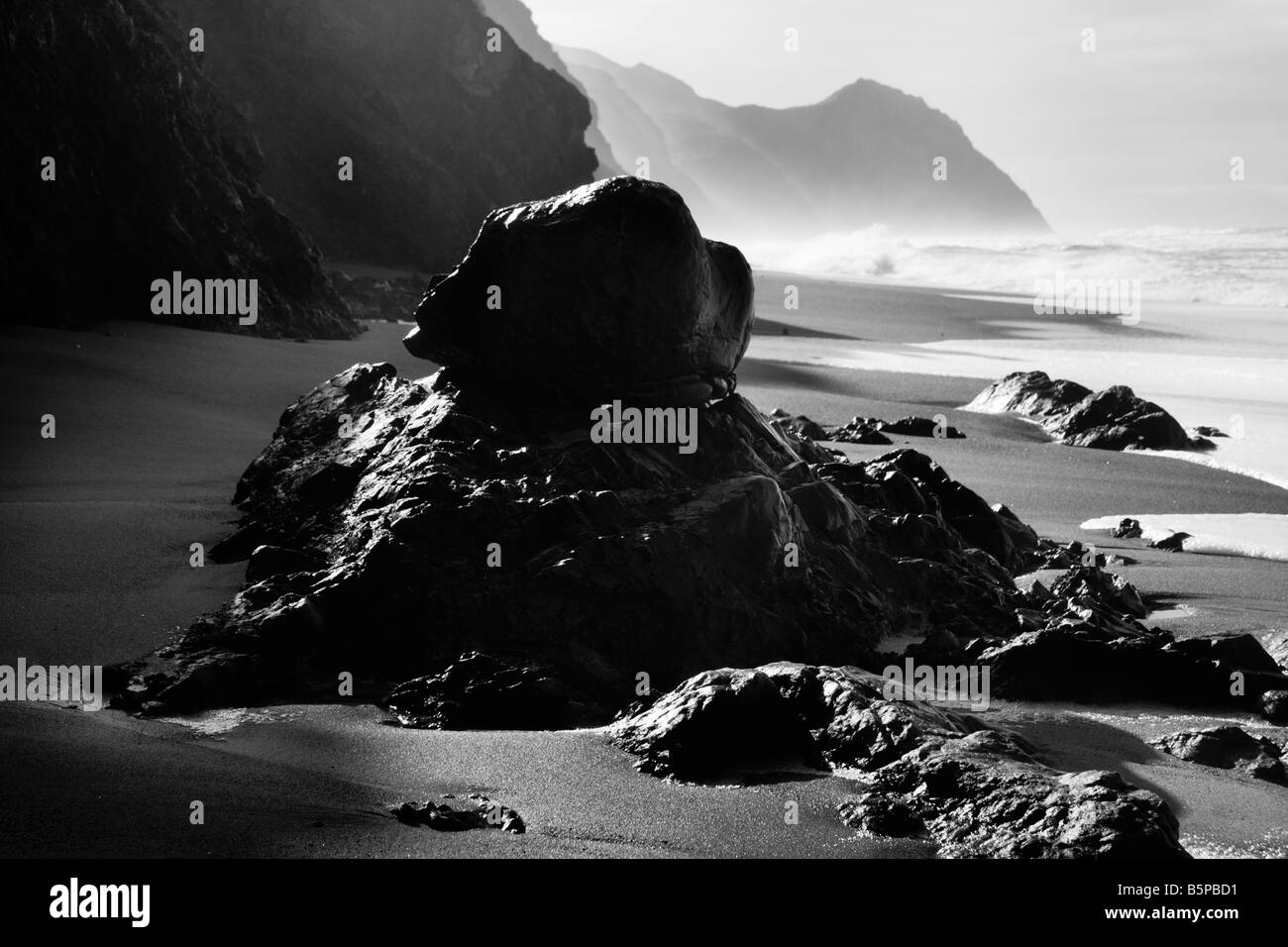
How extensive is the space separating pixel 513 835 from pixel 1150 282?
150ft

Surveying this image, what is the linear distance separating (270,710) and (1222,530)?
7.15 m

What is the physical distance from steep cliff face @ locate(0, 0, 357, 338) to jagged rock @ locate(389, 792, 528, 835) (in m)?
10.4

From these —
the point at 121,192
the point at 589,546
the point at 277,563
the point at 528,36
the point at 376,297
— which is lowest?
the point at 277,563

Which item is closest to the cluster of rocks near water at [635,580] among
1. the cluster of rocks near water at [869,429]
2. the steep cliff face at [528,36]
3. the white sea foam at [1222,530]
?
the white sea foam at [1222,530]

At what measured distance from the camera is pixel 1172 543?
8359mm

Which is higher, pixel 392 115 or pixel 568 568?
pixel 392 115

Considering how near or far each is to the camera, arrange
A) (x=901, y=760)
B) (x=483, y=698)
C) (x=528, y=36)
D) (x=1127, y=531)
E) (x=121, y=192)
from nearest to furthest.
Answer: (x=901, y=760) → (x=483, y=698) → (x=1127, y=531) → (x=121, y=192) → (x=528, y=36)

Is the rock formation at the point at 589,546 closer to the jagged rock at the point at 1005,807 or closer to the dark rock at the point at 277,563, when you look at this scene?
the dark rock at the point at 277,563

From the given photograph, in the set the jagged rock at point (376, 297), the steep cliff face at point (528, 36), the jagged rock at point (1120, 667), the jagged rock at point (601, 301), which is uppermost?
the steep cliff face at point (528, 36)

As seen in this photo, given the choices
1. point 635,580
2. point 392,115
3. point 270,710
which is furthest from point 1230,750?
point 392,115

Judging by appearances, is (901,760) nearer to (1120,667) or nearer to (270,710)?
(1120,667)

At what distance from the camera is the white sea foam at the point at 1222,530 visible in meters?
8.27

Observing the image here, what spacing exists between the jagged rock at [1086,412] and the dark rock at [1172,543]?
464 centimetres
